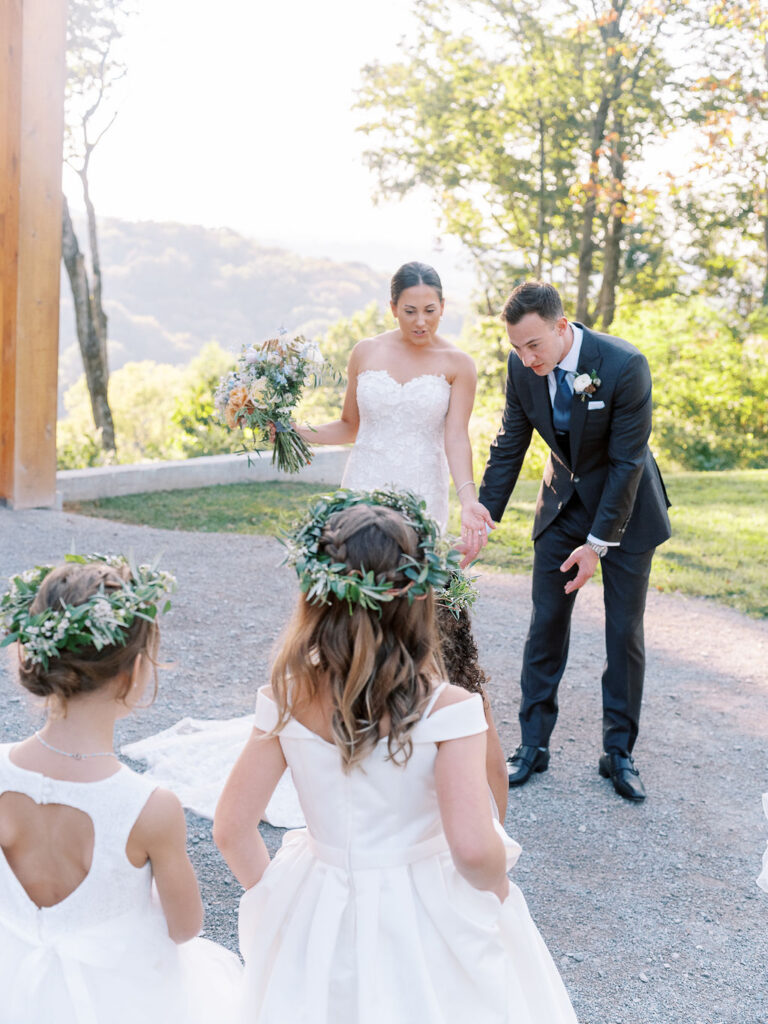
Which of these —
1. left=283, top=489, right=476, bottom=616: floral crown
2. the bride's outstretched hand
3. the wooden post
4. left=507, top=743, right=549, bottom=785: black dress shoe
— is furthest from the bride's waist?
the wooden post

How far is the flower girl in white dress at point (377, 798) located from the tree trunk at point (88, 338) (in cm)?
1361

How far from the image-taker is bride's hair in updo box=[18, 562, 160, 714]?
1.84 meters

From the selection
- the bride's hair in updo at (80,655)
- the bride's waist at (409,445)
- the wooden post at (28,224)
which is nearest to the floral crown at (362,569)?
the bride's hair in updo at (80,655)

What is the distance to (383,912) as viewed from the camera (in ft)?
6.40

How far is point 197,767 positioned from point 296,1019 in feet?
7.12

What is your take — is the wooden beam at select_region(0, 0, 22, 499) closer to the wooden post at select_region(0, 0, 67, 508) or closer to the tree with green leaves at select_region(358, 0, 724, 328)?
the wooden post at select_region(0, 0, 67, 508)

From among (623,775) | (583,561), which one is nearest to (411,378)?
(583,561)

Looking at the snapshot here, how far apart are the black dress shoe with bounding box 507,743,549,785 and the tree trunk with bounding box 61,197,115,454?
1188cm

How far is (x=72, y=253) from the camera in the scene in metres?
14.9

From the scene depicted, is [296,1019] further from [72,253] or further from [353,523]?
[72,253]

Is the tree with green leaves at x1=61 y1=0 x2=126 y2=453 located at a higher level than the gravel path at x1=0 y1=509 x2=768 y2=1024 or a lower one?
higher

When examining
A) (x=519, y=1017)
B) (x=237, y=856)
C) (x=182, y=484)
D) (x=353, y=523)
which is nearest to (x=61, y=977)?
(x=237, y=856)

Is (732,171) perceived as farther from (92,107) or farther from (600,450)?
(600,450)

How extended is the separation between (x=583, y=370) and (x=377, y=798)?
2267 millimetres
